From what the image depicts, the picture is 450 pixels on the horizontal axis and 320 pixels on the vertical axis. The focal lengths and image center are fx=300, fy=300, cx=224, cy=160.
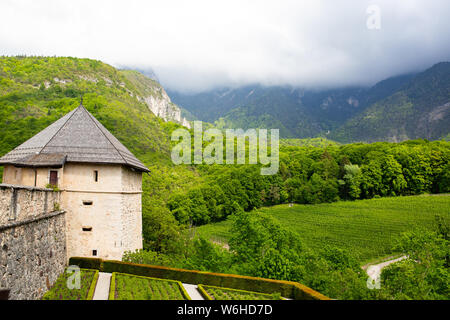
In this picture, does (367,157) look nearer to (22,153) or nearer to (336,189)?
(336,189)

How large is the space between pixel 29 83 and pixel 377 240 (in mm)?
118292

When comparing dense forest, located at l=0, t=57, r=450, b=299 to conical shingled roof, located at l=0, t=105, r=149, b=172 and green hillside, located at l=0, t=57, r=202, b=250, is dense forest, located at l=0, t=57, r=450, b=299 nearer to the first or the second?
green hillside, located at l=0, t=57, r=202, b=250

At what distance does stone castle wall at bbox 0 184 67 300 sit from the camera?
10.1 m

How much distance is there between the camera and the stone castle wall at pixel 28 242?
10094mm

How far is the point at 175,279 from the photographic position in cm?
1697

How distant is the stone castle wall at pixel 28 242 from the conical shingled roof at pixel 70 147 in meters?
2.74

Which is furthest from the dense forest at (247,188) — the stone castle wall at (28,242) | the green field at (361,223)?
the green field at (361,223)

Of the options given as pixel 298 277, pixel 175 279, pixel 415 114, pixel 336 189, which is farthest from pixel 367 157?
pixel 415 114

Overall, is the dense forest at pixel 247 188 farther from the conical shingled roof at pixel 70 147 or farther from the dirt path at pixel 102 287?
the conical shingled roof at pixel 70 147

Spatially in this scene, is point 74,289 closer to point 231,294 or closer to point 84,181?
point 84,181

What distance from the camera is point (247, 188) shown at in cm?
8119

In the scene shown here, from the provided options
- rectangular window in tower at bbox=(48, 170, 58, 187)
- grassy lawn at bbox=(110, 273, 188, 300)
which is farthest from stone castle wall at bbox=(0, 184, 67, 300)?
grassy lawn at bbox=(110, 273, 188, 300)

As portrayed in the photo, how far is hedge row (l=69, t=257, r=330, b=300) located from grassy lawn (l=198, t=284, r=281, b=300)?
0.44m

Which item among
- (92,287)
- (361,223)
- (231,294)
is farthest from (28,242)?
(361,223)
